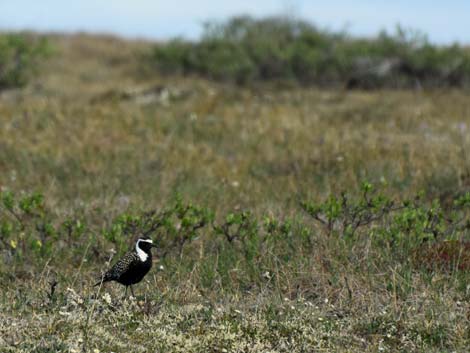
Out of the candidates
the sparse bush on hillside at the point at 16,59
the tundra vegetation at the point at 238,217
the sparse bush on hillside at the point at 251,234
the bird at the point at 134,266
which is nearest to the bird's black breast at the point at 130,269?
the bird at the point at 134,266

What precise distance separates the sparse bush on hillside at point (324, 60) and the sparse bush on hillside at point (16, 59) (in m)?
4.13

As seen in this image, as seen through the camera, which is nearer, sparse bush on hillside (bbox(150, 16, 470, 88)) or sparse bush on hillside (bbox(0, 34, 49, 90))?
sparse bush on hillside (bbox(0, 34, 49, 90))

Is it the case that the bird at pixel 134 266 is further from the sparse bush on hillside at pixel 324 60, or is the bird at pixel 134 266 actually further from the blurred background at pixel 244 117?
the sparse bush on hillside at pixel 324 60

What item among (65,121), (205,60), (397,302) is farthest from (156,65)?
(397,302)

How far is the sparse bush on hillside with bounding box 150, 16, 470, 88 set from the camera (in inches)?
668

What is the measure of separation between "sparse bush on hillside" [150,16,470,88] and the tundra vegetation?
1046 mm

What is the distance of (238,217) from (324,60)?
40.4 ft

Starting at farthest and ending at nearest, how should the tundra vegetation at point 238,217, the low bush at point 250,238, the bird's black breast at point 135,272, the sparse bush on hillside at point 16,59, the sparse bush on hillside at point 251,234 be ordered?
the sparse bush on hillside at point 16,59 → the sparse bush on hillside at point 251,234 → the low bush at point 250,238 → the bird's black breast at point 135,272 → the tundra vegetation at point 238,217

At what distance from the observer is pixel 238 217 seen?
20.4 feet

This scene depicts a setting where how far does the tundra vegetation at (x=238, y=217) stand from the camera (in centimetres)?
458

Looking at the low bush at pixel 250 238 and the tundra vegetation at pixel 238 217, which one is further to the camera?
the low bush at pixel 250 238

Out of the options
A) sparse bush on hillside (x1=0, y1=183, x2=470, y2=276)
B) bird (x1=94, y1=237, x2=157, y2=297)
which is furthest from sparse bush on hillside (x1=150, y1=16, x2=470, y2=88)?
bird (x1=94, y1=237, x2=157, y2=297)

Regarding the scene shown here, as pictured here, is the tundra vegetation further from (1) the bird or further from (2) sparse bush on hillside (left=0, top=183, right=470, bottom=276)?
(1) the bird

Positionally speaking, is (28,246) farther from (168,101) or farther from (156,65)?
(156,65)
